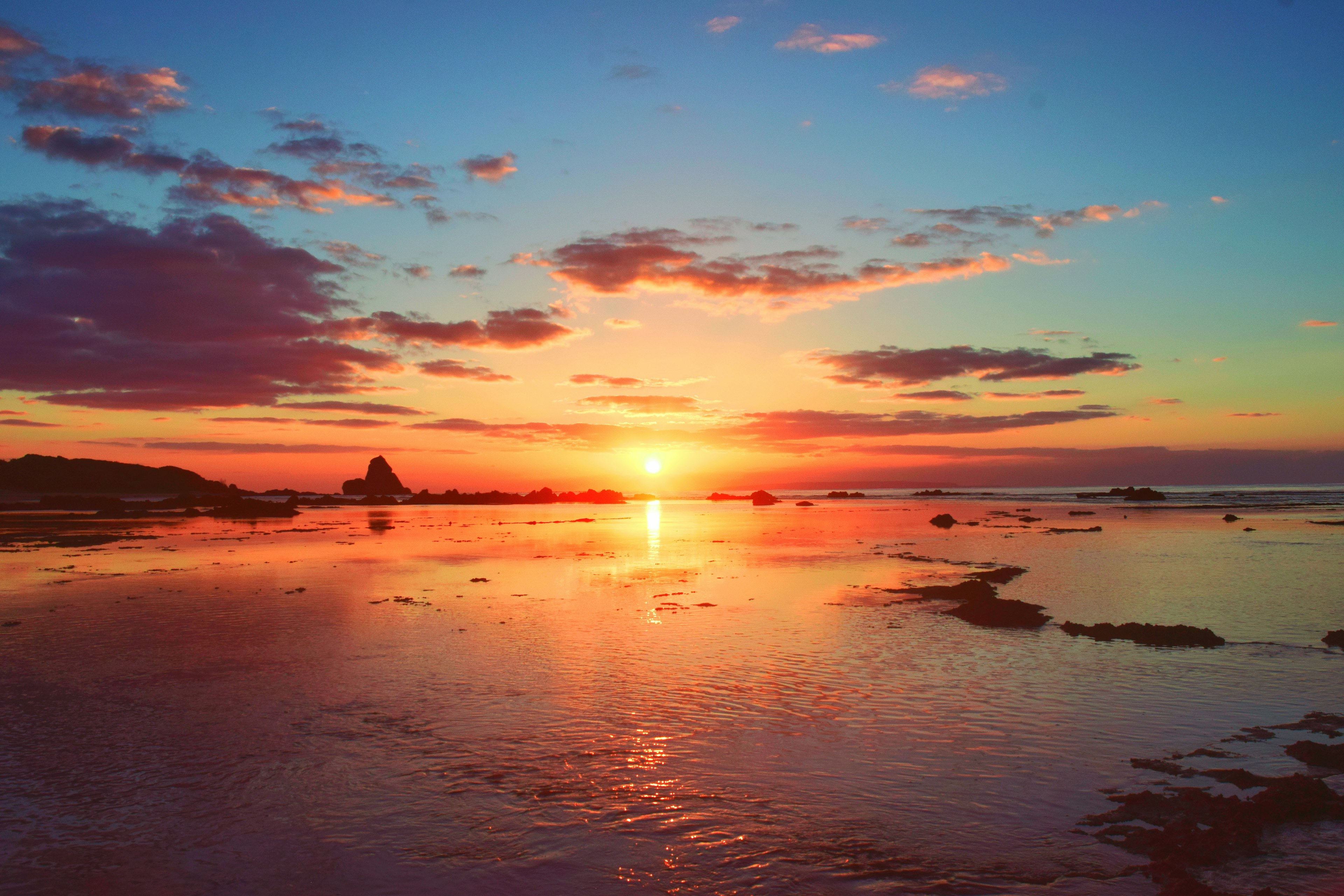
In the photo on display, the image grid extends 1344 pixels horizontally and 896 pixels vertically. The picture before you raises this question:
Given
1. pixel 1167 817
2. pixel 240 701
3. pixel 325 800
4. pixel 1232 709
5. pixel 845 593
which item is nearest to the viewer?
pixel 1167 817

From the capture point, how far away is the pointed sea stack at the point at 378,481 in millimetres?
189750

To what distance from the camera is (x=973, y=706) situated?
42.0 feet

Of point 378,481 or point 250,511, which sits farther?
point 378,481

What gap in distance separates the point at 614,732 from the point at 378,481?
193400 millimetres

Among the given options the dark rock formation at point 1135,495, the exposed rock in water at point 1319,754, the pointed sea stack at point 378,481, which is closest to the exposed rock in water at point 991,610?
the exposed rock in water at point 1319,754

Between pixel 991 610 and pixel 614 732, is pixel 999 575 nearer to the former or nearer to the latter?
pixel 991 610

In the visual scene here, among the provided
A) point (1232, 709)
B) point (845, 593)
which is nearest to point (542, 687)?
point (1232, 709)

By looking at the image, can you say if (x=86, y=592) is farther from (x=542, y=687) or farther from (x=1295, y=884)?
(x=1295, y=884)

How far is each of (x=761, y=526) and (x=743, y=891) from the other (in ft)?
222

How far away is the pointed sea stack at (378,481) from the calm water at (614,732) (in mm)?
168466

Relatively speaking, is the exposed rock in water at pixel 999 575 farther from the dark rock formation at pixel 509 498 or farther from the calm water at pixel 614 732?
the dark rock formation at pixel 509 498

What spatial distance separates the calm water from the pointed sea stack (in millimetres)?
168466

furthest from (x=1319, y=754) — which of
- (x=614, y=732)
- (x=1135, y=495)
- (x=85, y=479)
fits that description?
(x=85, y=479)

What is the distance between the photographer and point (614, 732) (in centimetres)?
1173
